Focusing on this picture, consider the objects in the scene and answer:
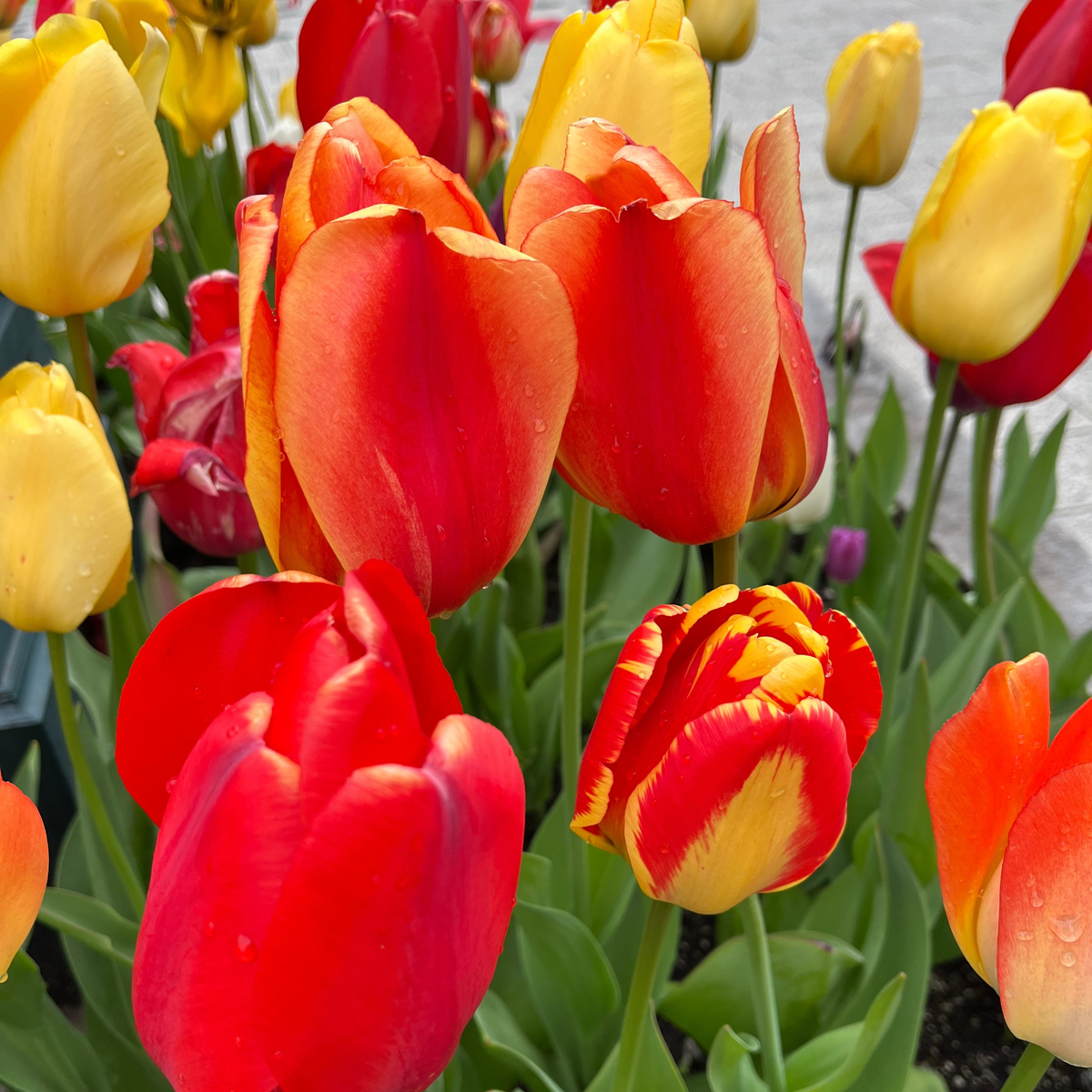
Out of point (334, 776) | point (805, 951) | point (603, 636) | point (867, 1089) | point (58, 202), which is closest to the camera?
point (334, 776)

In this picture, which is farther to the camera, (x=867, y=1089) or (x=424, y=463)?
(x=867, y=1089)

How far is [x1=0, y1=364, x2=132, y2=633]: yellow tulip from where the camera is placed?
1.23 ft

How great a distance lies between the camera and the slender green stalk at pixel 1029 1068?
29 cm

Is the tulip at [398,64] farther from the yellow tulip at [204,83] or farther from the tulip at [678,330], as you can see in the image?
the yellow tulip at [204,83]

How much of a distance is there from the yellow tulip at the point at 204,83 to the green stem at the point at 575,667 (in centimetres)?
63

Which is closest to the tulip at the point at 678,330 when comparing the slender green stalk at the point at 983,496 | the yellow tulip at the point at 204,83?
the slender green stalk at the point at 983,496

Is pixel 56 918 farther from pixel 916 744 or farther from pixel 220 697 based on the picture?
pixel 916 744

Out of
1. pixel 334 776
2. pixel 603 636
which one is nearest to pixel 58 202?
pixel 334 776

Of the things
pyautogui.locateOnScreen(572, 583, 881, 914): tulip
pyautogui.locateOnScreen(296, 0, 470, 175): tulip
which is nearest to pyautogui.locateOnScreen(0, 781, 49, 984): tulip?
pyautogui.locateOnScreen(572, 583, 881, 914): tulip

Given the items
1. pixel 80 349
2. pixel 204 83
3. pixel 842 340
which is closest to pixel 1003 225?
pixel 80 349

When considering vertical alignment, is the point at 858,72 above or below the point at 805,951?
above

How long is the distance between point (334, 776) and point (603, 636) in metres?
0.81

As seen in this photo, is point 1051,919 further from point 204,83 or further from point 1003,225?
point 204,83

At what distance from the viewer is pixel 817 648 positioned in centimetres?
25
